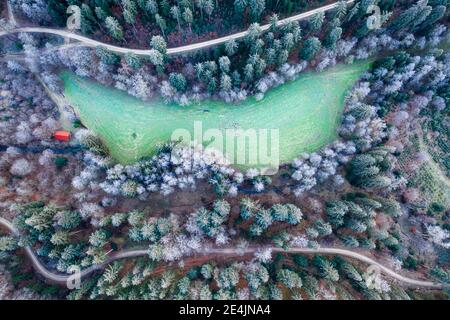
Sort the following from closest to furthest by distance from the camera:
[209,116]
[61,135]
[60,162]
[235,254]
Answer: [235,254]
[60,162]
[61,135]
[209,116]

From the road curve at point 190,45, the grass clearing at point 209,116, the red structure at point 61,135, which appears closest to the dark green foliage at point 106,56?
the road curve at point 190,45

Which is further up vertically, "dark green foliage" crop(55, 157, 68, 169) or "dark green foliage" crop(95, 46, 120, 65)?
"dark green foliage" crop(95, 46, 120, 65)

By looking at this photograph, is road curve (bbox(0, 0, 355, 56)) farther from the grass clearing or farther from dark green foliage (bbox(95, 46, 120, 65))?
the grass clearing

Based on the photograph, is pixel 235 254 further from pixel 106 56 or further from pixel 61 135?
pixel 106 56

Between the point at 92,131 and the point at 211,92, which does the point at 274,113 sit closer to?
the point at 211,92

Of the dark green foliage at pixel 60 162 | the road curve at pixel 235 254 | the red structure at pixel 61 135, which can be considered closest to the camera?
the road curve at pixel 235 254

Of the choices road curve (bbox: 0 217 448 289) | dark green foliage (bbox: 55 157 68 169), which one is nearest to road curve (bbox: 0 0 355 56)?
dark green foliage (bbox: 55 157 68 169)

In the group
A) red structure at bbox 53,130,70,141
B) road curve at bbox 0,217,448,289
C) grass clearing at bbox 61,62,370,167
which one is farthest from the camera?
grass clearing at bbox 61,62,370,167

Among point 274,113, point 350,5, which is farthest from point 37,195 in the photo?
point 350,5

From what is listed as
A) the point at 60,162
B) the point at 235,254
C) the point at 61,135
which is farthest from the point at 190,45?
the point at 235,254

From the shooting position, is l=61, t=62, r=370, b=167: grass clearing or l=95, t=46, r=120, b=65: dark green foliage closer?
l=95, t=46, r=120, b=65: dark green foliage

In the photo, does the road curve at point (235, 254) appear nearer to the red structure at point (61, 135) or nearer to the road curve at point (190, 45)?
the red structure at point (61, 135)
